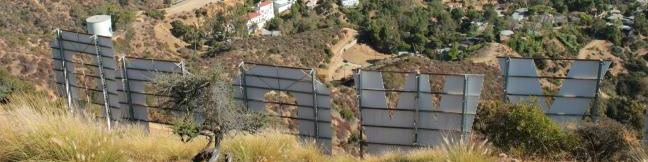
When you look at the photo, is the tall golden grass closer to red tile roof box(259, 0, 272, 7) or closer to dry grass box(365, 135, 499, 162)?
dry grass box(365, 135, 499, 162)

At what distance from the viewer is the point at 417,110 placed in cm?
984

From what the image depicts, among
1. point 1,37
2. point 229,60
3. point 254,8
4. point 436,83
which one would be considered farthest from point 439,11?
point 1,37

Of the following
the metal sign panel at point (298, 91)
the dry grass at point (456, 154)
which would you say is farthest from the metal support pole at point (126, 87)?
the dry grass at point (456, 154)

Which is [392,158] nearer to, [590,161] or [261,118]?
[261,118]

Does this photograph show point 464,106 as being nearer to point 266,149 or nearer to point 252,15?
point 266,149

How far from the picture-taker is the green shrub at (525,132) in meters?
8.47

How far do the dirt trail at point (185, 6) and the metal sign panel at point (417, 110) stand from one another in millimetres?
43802

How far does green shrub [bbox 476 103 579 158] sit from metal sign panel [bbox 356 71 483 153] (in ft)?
1.61

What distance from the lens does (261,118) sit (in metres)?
7.02

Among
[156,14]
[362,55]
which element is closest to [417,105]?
A: [362,55]

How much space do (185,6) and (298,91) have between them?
4658 centimetres

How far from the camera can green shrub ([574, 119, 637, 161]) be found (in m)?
8.45

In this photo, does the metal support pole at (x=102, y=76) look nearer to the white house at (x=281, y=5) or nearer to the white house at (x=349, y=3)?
the white house at (x=281, y=5)

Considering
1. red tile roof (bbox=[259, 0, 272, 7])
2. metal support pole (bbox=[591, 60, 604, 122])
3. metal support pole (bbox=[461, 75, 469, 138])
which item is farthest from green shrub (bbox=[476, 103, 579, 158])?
red tile roof (bbox=[259, 0, 272, 7])
